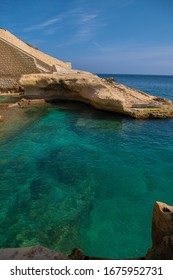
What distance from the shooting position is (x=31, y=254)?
2.56m

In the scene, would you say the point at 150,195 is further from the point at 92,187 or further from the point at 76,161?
the point at 76,161

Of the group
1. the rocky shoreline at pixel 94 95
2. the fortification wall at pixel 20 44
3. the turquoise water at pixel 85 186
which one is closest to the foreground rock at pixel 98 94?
the rocky shoreline at pixel 94 95

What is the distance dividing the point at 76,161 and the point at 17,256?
7.23 metres

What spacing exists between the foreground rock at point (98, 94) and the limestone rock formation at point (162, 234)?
Answer: 12193 mm

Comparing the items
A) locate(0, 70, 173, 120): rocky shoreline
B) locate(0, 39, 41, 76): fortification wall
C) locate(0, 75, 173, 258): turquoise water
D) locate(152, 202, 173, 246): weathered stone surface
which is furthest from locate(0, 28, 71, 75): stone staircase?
locate(152, 202, 173, 246): weathered stone surface

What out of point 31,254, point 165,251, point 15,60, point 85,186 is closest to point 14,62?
point 15,60

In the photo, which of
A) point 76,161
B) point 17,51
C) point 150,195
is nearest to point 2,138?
point 76,161

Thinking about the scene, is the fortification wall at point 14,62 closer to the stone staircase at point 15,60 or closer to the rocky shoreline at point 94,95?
the stone staircase at point 15,60

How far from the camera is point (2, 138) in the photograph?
12242 millimetres

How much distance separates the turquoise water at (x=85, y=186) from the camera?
18.5 ft

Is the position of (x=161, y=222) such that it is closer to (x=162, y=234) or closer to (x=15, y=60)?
(x=162, y=234)

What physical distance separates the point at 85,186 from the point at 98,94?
9895 mm

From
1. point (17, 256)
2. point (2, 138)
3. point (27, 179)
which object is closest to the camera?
point (17, 256)

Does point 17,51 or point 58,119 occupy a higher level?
point 17,51
